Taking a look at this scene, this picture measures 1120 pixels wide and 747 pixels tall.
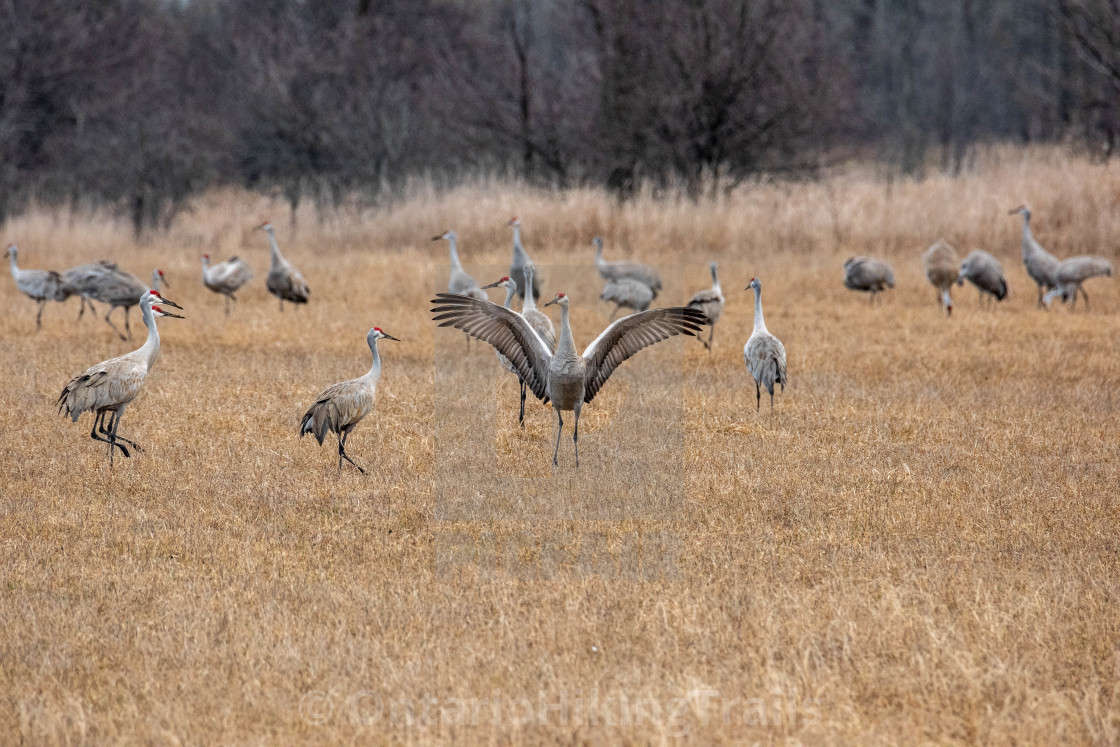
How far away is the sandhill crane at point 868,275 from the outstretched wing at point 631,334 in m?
7.54

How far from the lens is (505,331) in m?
6.52

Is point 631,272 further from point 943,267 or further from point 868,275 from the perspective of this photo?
point 943,267

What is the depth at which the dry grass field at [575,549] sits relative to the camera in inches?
147

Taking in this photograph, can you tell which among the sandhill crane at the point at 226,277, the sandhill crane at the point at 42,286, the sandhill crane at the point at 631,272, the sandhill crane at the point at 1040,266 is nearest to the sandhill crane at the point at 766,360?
the sandhill crane at the point at 631,272

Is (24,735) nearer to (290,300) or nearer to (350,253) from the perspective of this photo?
(290,300)

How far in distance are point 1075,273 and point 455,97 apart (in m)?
15.9

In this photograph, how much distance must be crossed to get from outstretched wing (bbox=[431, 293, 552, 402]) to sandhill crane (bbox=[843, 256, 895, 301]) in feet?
25.0

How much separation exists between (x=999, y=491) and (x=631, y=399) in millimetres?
3197

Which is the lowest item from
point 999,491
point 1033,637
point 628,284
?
point 628,284

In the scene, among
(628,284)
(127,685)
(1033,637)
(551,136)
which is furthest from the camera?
(551,136)

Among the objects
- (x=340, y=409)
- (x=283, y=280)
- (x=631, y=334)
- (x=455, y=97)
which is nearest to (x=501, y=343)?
(x=631, y=334)

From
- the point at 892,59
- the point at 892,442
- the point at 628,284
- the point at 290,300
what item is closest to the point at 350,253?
the point at 290,300

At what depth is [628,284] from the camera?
11.8 m

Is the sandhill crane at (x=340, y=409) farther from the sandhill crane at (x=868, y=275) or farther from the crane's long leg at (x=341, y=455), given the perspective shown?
the sandhill crane at (x=868, y=275)
